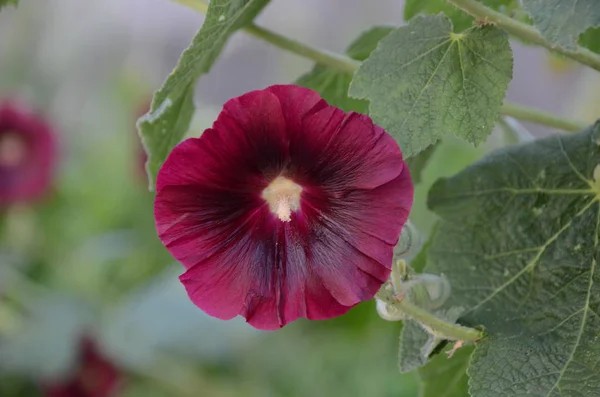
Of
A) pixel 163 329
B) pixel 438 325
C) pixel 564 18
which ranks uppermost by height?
pixel 564 18

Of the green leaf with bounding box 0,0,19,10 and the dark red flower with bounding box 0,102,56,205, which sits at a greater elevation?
the green leaf with bounding box 0,0,19,10

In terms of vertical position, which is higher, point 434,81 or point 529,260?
point 434,81

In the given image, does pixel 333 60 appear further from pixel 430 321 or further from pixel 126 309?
pixel 126 309

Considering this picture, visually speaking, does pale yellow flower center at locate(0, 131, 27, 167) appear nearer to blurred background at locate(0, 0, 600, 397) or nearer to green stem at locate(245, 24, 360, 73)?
blurred background at locate(0, 0, 600, 397)

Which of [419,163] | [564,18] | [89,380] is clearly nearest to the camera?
[564,18]

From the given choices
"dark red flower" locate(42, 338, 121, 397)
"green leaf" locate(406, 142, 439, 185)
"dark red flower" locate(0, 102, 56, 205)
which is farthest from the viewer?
"dark red flower" locate(0, 102, 56, 205)

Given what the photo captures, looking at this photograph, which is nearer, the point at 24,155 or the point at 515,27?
the point at 515,27

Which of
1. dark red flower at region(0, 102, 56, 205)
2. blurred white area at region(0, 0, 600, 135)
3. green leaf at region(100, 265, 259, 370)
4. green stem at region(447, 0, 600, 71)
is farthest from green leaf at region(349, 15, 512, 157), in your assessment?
blurred white area at region(0, 0, 600, 135)

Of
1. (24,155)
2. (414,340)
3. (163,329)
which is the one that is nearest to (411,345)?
(414,340)
